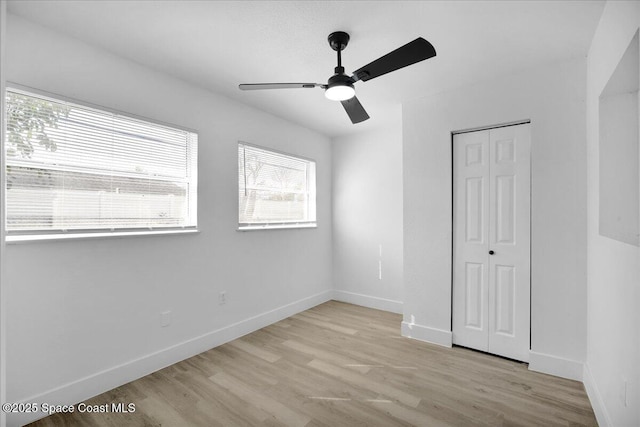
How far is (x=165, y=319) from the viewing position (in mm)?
2641

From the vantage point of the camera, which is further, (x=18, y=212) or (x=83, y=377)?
(x=83, y=377)

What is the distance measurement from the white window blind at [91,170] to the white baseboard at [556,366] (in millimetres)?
3274

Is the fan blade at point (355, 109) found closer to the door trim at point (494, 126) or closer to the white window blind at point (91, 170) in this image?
the door trim at point (494, 126)

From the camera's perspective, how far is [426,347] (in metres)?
3.02

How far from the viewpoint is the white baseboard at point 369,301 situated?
13.5 feet

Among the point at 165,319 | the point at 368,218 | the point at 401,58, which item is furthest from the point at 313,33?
the point at 368,218

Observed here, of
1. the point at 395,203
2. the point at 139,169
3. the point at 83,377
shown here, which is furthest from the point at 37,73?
the point at 395,203

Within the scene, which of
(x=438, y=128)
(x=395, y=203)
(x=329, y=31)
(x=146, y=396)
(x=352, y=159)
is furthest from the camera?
(x=352, y=159)

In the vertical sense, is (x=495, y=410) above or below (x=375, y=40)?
below

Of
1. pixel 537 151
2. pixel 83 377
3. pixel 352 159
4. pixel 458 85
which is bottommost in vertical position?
pixel 83 377

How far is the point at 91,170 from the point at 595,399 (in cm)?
387

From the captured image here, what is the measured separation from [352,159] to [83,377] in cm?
382

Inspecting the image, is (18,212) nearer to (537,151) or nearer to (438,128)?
(438,128)

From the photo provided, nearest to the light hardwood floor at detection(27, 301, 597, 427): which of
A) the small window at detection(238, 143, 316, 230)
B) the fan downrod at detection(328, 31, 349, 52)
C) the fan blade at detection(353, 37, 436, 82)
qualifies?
the small window at detection(238, 143, 316, 230)
